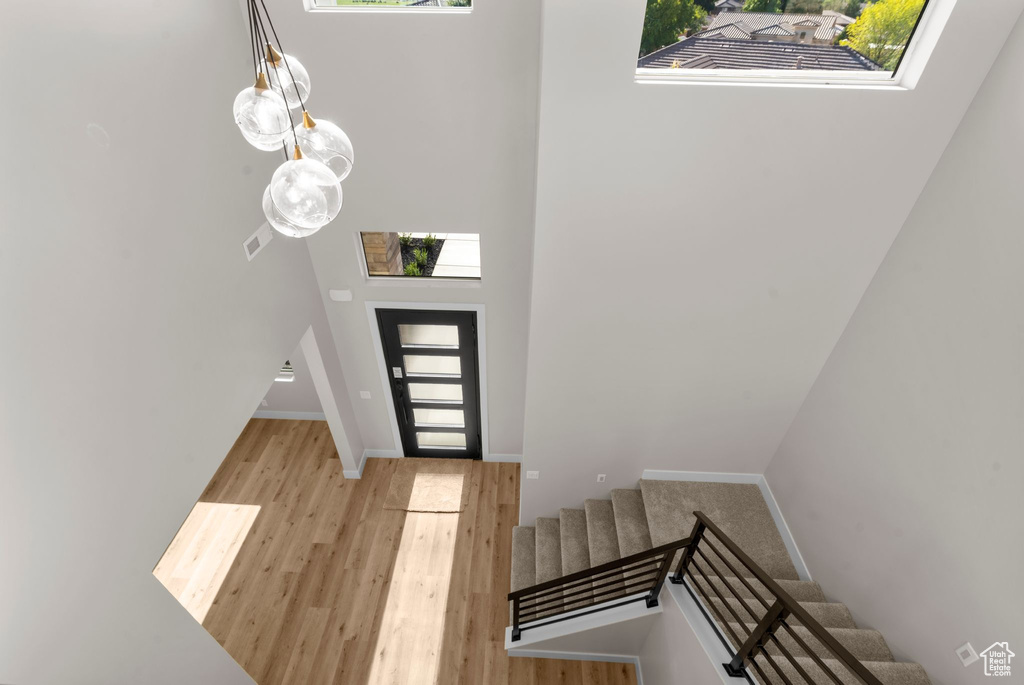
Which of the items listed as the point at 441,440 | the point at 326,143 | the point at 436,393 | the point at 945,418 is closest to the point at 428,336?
the point at 436,393

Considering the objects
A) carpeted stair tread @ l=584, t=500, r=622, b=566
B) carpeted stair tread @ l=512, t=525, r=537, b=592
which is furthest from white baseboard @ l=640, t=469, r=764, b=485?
carpeted stair tread @ l=512, t=525, r=537, b=592

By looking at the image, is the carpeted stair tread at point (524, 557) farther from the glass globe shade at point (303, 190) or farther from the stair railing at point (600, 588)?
the glass globe shade at point (303, 190)

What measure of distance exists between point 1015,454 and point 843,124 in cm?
183

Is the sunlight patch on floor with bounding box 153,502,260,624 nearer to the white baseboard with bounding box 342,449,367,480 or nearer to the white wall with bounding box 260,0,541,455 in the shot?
the white baseboard with bounding box 342,449,367,480

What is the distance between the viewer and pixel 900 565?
9.66ft

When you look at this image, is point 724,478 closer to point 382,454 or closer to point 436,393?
point 436,393

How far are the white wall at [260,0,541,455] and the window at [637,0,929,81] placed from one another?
1.02m

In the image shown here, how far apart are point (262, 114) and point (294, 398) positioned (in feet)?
17.4

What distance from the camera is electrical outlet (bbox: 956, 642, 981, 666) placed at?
2.46 m

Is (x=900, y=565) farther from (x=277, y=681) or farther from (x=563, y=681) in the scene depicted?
(x=277, y=681)

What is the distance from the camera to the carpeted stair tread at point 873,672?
8.66ft

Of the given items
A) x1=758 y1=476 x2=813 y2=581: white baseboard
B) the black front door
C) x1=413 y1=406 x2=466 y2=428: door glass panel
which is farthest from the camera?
x1=413 y1=406 x2=466 y2=428: door glass panel

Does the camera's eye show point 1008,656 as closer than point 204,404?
Yes

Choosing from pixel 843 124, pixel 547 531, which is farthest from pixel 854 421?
pixel 547 531
